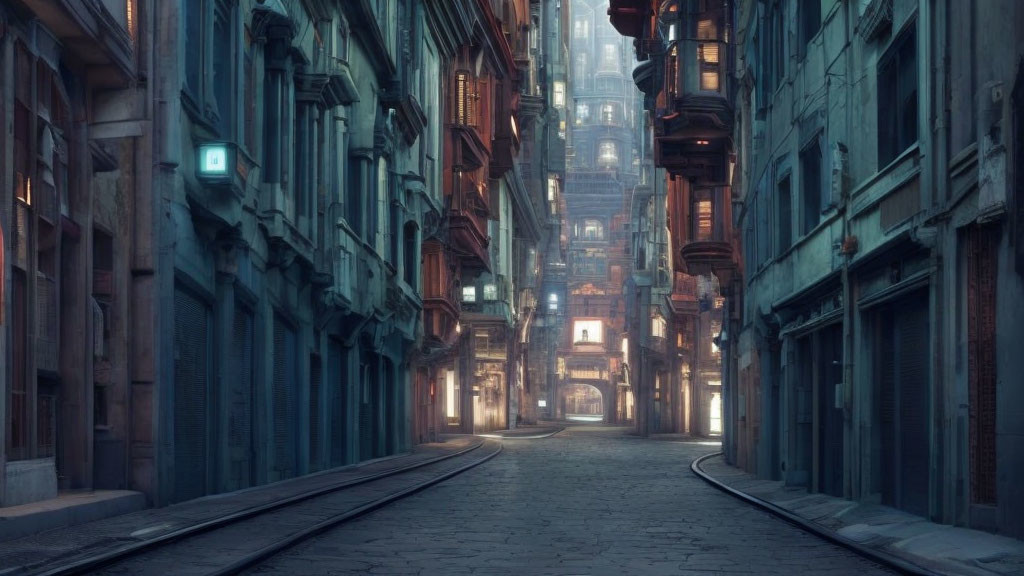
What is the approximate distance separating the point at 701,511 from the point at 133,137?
361 inches

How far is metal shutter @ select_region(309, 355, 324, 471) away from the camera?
102ft

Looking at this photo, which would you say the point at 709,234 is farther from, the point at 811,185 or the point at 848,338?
the point at 848,338

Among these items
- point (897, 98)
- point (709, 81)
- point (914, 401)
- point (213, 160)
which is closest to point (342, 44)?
Result: point (709, 81)

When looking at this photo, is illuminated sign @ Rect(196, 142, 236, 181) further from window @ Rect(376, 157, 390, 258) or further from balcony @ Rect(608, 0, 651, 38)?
balcony @ Rect(608, 0, 651, 38)

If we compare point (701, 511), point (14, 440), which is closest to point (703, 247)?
point (701, 511)

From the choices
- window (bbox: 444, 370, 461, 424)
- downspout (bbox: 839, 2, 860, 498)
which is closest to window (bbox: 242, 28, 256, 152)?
downspout (bbox: 839, 2, 860, 498)

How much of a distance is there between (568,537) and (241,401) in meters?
10.2

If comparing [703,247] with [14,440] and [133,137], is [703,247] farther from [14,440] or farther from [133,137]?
[14,440]

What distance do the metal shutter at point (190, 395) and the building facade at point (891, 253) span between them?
9500 mm

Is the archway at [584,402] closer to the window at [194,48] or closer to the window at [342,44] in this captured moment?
the window at [342,44]

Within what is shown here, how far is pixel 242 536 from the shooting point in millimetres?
14133

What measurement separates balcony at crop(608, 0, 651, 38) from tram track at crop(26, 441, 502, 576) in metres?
32.9

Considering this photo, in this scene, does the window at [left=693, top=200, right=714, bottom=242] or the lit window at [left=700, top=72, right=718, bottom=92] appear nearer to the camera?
the lit window at [left=700, top=72, right=718, bottom=92]

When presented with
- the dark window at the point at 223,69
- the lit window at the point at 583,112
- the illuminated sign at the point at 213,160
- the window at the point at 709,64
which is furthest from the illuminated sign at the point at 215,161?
the lit window at the point at 583,112
